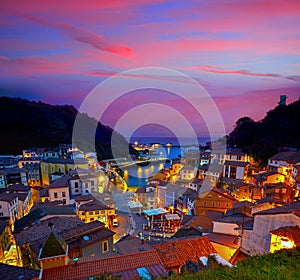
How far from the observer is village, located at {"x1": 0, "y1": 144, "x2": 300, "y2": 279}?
7.00 metres

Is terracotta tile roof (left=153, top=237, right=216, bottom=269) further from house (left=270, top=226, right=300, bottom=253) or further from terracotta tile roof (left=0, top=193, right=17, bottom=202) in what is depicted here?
terracotta tile roof (left=0, top=193, right=17, bottom=202)

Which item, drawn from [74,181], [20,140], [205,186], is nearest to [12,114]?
Answer: [20,140]

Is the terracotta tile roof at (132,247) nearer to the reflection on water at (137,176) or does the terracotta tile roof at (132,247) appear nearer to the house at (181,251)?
the house at (181,251)

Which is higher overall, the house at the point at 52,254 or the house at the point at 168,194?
the house at the point at 52,254

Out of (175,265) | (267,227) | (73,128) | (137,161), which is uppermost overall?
(73,128)

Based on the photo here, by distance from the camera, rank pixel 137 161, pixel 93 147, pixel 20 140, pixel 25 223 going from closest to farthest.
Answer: pixel 25 223 → pixel 20 140 → pixel 93 147 → pixel 137 161

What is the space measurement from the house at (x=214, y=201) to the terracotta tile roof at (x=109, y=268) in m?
13.1

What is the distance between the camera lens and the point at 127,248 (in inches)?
356

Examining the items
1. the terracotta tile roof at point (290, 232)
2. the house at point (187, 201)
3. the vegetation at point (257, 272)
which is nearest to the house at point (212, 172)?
the house at point (187, 201)

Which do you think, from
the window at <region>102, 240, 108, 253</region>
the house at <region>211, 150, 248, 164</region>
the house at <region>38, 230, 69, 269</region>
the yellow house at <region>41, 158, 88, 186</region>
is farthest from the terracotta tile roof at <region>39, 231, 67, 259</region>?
the yellow house at <region>41, 158, 88, 186</region>

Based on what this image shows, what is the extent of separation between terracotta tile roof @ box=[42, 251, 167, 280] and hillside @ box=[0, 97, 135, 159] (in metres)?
53.1

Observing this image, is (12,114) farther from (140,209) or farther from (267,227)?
(267,227)

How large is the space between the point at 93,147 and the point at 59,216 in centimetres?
5111

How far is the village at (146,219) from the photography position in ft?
23.0
